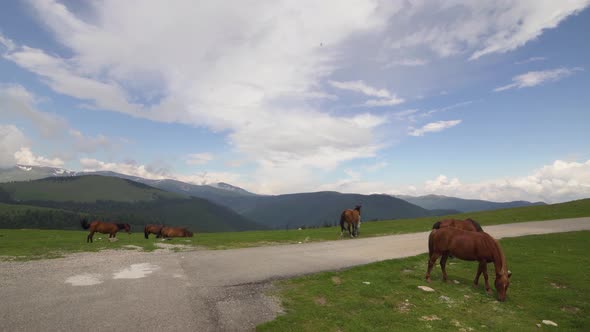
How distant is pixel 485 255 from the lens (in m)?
14.4

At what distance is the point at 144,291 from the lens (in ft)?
41.7

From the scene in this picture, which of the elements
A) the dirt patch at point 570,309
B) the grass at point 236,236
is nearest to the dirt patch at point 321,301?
the dirt patch at point 570,309

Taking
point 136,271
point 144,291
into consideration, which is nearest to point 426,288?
point 144,291

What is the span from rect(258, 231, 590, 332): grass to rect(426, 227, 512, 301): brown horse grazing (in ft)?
2.59

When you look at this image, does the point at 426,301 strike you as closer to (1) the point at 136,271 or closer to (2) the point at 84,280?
(1) the point at 136,271

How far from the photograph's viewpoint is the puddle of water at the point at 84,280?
44.4 feet

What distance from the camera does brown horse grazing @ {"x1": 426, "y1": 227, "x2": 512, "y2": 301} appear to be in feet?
44.9

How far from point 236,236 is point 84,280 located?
26.1 meters


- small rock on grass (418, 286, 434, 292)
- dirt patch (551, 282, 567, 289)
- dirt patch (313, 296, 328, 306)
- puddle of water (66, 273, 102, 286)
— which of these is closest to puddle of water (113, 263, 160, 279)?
puddle of water (66, 273, 102, 286)

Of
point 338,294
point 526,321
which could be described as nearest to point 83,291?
point 338,294

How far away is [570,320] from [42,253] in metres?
28.7

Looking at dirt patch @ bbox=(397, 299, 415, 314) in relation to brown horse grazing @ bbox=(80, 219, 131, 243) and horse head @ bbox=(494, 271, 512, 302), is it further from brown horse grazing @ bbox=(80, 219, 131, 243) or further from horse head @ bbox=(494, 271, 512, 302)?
brown horse grazing @ bbox=(80, 219, 131, 243)

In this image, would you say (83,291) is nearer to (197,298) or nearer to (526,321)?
(197,298)

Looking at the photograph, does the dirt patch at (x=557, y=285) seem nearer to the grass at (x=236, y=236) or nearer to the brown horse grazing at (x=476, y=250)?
the brown horse grazing at (x=476, y=250)
